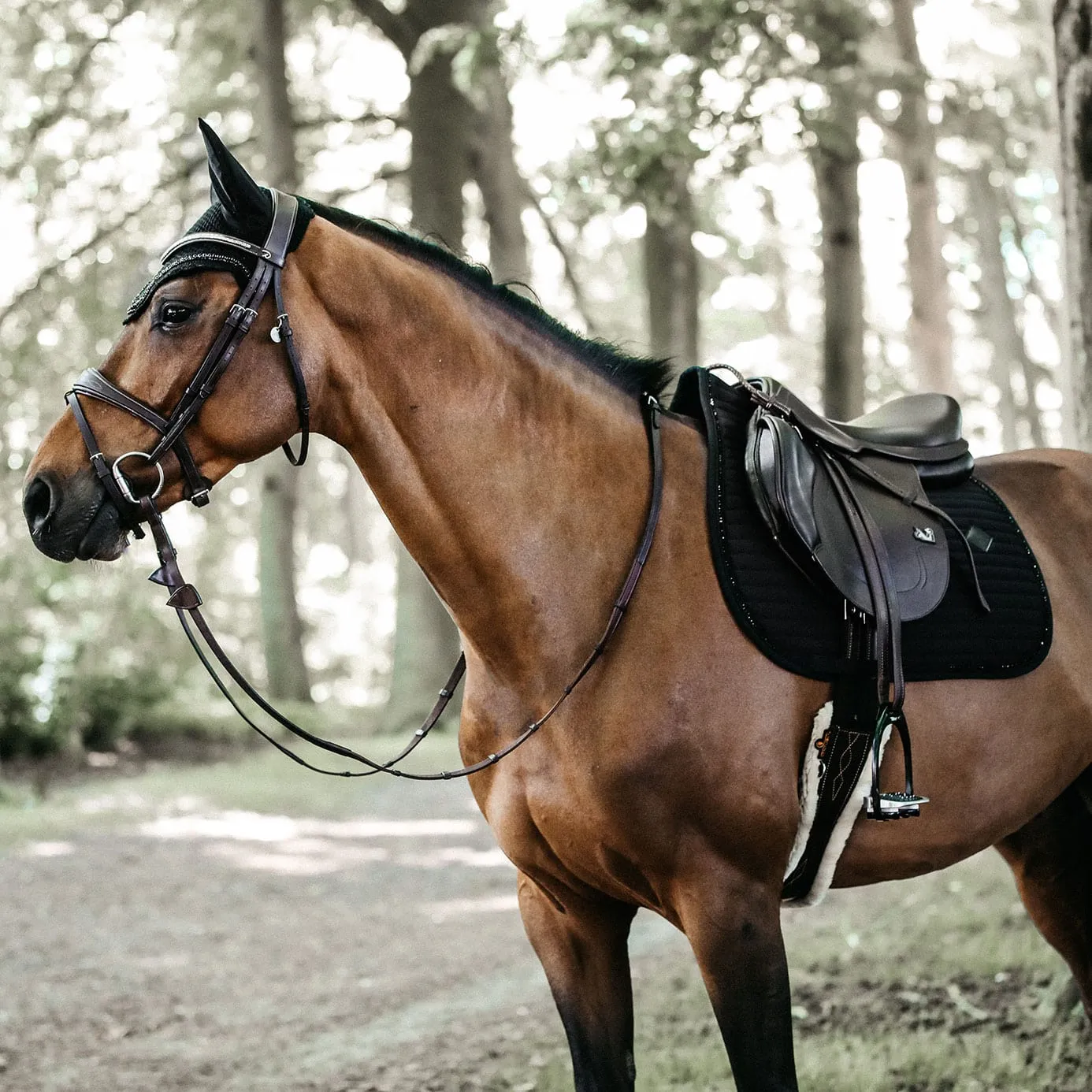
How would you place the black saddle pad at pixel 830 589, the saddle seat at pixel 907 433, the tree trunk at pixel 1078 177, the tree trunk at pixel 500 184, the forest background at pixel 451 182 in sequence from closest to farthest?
the black saddle pad at pixel 830 589 < the saddle seat at pixel 907 433 < the tree trunk at pixel 1078 177 < the forest background at pixel 451 182 < the tree trunk at pixel 500 184

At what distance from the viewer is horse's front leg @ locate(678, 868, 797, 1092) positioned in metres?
2.70

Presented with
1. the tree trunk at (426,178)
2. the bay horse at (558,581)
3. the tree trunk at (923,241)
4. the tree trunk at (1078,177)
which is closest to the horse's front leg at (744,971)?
the bay horse at (558,581)

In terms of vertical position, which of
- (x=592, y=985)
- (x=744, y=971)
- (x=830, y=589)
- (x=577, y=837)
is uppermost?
(x=830, y=589)

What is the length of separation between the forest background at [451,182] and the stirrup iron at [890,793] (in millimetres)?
5634

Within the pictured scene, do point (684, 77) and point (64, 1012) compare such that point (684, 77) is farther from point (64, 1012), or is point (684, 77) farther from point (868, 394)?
point (868, 394)

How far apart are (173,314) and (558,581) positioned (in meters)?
1.04

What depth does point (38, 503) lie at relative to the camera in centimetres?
266

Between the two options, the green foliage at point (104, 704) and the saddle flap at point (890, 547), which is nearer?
the saddle flap at point (890, 547)

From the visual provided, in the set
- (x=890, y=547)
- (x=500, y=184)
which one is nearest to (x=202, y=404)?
(x=890, y=547)

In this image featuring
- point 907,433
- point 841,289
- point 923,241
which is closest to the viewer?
point 907,433

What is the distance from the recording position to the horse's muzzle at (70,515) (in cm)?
262

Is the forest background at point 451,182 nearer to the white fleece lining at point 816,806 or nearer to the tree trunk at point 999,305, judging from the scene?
the tree trunk at point 999,305

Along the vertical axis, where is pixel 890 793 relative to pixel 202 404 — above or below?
below

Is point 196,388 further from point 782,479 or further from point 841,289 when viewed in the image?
point 841,289
